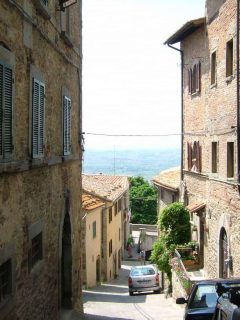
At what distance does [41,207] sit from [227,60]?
9.47 m

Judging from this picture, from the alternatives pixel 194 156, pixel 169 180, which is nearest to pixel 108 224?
pixel 169 180

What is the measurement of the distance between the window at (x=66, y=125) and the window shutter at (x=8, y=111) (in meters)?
5.07

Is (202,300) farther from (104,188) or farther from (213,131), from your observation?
(104,188)

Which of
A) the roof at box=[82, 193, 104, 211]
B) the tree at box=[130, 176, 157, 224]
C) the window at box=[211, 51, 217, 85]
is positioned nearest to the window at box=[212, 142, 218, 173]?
the window at box=[211, 51, 217, 85]

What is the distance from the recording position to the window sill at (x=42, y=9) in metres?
10.2

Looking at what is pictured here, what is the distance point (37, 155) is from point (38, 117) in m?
0.75

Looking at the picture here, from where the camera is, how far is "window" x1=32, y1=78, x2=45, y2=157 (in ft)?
33.4

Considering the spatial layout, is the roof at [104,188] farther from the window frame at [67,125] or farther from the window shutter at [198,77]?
the window frame at [67,125]

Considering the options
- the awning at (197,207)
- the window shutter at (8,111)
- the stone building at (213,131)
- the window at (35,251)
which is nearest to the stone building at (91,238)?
the stone building at (213,131)

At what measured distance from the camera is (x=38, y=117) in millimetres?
10555

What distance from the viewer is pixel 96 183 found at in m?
41.5

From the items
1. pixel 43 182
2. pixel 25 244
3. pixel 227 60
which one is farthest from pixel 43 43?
pixel 227 60

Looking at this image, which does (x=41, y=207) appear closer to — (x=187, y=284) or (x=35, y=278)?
(x=35, y=278)

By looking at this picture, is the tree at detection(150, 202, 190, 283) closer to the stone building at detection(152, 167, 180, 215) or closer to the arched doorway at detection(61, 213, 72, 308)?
the stone building at detection(152, 167, 180, 215)
